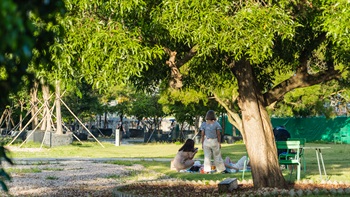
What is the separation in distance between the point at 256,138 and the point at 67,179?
6.14 m

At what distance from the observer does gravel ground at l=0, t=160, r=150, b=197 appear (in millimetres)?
14828

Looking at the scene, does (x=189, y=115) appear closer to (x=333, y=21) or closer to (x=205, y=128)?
(x=205, y=128)

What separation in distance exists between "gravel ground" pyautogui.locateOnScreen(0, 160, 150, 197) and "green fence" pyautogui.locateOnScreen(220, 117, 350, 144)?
30700mm

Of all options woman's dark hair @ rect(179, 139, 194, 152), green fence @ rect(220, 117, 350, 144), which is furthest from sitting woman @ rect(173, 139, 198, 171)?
green fence @ rect(220, 117, 350, 144)

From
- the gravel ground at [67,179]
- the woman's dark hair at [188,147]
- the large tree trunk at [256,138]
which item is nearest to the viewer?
the large tree trunk at [256,138]

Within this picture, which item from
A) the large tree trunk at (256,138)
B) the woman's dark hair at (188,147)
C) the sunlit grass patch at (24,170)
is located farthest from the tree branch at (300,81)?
the sunlit grass patch at (24,170)

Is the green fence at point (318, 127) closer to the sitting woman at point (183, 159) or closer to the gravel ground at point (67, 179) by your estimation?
the gravel ground at point (67, 179)

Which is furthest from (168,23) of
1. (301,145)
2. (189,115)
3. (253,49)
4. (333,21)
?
(189,115)

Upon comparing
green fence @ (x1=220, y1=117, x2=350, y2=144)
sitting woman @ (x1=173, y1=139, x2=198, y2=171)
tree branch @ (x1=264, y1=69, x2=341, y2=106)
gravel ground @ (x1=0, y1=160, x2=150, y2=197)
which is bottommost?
gravel ground @ (x1=0, y1=160, x2=150, y2=197)

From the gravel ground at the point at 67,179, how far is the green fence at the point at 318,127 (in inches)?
1209

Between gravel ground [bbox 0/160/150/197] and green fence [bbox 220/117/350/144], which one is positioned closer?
gravel ground [bbox 0/160/150/197]

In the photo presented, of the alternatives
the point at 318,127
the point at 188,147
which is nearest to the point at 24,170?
the point at 188,147

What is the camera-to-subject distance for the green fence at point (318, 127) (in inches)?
2015

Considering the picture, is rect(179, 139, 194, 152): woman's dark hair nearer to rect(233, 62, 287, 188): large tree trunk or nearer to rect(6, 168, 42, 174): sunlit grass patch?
rect(6, 168, 42, 174): sunlit grass patch
